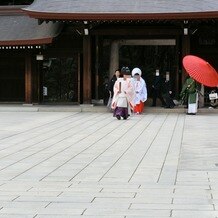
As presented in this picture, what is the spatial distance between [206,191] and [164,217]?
1531mm

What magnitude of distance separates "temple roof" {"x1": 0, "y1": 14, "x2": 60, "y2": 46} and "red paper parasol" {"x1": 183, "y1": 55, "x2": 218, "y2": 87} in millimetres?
7237

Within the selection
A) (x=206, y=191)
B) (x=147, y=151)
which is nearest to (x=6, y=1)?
(x=147, y=151)

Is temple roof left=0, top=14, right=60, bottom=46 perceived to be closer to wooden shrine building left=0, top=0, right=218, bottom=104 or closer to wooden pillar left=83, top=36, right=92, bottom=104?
wooden shrine building left=0, top=0, right=218, bottom=104

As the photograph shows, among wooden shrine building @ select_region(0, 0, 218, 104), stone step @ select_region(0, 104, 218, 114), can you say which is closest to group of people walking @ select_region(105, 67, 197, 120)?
stone step @ select_region(0, 104, 218, 114)

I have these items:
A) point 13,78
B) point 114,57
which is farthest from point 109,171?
point 13,78

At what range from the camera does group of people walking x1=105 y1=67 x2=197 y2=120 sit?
60.1ft

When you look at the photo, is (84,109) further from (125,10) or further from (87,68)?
(125,10)

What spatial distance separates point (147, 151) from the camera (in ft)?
36.9

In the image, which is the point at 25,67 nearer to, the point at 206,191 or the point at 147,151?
the point at 147,151

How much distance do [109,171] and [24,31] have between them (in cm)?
1810

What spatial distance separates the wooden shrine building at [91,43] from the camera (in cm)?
2248

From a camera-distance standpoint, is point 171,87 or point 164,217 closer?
point 164,217

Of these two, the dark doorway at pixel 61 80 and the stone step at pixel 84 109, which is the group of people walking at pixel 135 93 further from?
the dark doorway at pixel 61 80

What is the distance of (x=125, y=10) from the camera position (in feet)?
74.0
